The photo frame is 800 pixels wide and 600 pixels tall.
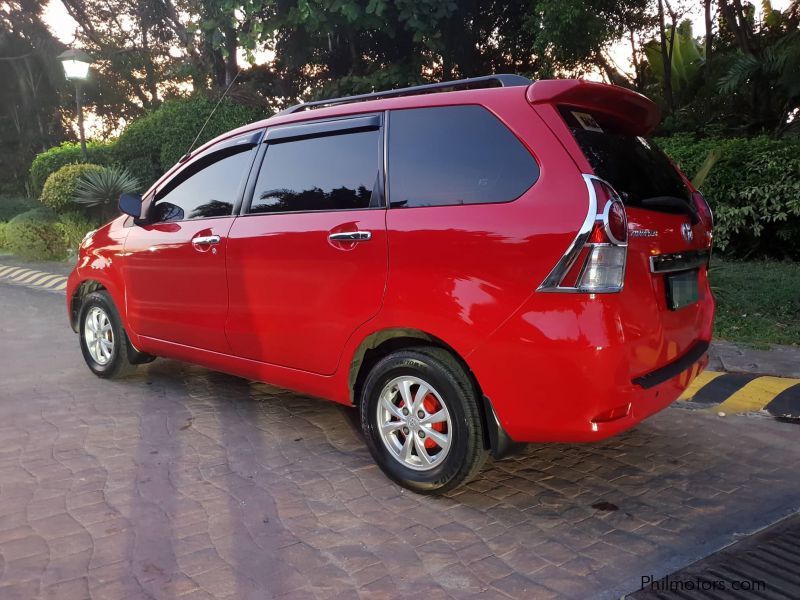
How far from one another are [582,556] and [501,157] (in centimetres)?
170

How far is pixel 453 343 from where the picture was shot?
2.93 m

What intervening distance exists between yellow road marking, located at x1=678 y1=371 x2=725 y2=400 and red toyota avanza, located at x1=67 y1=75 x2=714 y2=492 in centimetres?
134

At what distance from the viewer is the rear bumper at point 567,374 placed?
2629mm

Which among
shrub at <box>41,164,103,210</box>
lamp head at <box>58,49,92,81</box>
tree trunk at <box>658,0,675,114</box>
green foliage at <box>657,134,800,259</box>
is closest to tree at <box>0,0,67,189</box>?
lamp head at <box>58,49,92,81</box>

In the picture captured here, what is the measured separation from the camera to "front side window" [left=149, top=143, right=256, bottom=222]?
4070mm

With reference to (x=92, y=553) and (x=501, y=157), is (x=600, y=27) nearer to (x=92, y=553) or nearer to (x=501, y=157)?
(x=501, y=157)

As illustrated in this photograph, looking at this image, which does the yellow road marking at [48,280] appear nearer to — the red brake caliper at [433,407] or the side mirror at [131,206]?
the side mirror at [131,206]

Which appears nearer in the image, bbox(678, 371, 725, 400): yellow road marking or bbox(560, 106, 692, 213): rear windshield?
bbox(560, 106, 692, 213): rear windshield

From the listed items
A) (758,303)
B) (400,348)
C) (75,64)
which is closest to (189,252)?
(400,348)

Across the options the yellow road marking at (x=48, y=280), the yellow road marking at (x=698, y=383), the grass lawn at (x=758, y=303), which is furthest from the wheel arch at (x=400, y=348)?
the yellow road marking at (x=48, y=280)

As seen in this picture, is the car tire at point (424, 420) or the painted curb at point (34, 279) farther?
the painted curb at point (34, 279)

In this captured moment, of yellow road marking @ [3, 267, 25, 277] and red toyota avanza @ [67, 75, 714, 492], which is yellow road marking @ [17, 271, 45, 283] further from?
red toyota avanza @ [67, 75, 714, 492]

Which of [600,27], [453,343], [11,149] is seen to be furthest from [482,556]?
[11,149]

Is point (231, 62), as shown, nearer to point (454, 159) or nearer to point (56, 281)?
point (56, 281)
